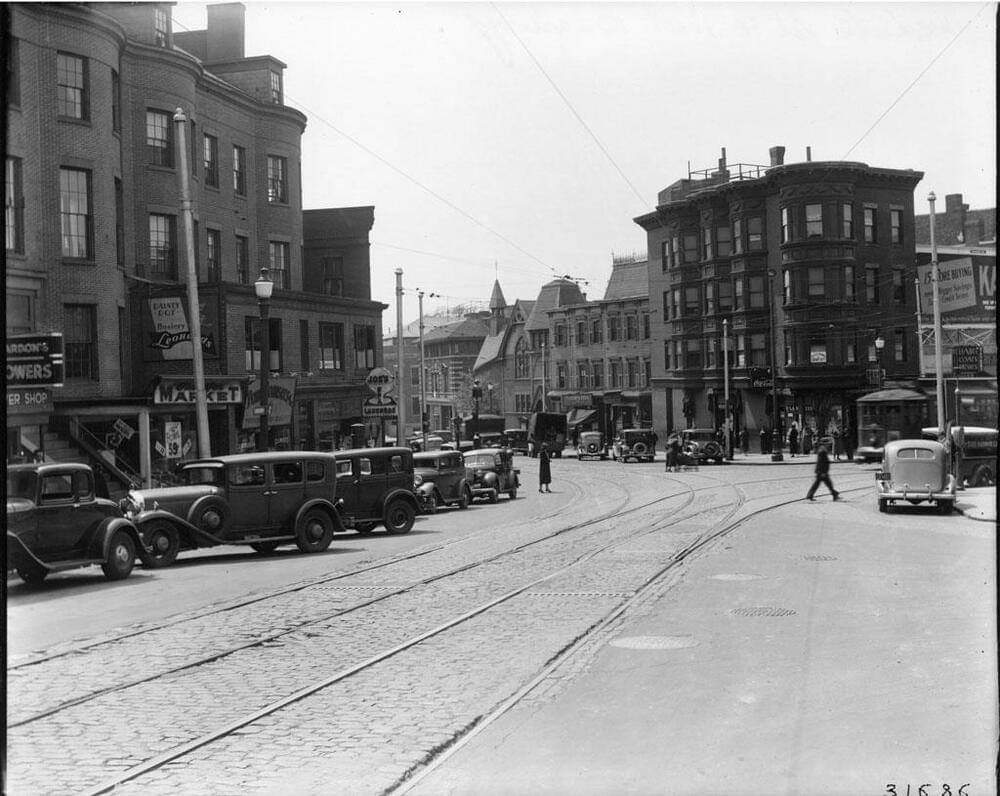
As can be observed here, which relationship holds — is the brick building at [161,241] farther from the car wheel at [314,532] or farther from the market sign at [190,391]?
the car wheel at [314,532]

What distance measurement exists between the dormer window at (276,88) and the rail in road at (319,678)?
20745mm

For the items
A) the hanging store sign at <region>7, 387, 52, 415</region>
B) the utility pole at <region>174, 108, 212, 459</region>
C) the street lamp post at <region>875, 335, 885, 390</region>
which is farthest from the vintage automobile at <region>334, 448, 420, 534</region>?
the street lamp post at <region>875, 335, 885, 390</region>

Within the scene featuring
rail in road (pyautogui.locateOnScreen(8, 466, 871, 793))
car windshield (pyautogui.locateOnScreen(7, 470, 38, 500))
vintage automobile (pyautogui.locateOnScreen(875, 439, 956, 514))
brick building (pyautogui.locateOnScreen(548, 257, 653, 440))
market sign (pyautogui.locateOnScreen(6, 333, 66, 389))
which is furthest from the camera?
brick building (pyautogui.locateOnScreen(548, 257, 653, 440))

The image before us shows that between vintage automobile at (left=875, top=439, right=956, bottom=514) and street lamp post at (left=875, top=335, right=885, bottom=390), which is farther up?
street lamp post at (left=875, top=335, right=885, bottom=390)

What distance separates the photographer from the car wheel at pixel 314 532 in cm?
1978

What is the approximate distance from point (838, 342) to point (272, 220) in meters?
31.9

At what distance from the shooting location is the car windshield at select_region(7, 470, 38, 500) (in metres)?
14.6

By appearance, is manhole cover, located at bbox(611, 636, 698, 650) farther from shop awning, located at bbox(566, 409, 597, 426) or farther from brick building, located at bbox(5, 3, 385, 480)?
shop awning, located at bbox(566, 409, 597, 426)

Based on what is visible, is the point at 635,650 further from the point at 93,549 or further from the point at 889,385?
the point at 889,385

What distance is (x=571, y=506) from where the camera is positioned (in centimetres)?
2988

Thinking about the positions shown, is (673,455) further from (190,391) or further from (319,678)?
(319,678)

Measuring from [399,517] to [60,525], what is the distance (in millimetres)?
9565

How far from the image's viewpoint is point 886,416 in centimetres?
3691

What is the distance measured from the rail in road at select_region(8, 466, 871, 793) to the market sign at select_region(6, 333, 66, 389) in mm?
2953
